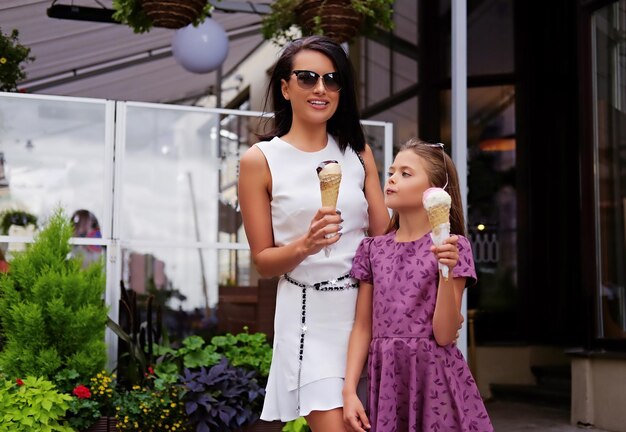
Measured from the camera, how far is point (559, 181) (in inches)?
391

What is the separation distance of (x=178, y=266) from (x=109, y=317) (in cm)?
298

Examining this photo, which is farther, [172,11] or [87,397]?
[172,11]

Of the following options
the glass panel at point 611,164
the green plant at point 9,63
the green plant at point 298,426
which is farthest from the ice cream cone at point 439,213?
the glass panel at point 611,164

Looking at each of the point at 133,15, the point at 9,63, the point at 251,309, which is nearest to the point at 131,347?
the point at 251,309

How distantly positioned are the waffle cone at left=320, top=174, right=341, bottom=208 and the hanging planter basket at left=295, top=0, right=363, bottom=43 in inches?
139

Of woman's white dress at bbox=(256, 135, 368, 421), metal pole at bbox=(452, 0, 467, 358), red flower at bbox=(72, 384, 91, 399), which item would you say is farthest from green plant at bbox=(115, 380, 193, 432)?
woman's white dress at bbox=(256, 135, 368, 421)

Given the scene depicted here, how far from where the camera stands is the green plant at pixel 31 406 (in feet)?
15.0

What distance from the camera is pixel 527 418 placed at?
26.0 ft

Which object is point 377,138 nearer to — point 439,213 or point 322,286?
point 322,286

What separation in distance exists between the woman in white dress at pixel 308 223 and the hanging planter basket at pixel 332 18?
313cm

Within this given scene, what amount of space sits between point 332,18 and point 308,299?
352 cm

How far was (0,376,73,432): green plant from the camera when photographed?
15.0 feet

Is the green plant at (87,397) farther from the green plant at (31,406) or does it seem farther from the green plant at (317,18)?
the green plant at (317,18)

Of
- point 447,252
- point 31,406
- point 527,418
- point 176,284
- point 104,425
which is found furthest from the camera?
point 176,284
